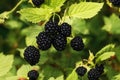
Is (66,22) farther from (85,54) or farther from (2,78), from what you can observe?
(85,54)

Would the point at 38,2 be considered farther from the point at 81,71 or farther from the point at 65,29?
the point at 81,71

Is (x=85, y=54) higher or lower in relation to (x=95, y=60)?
higher

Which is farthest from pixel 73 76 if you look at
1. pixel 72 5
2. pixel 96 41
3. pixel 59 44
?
pixel 96 41

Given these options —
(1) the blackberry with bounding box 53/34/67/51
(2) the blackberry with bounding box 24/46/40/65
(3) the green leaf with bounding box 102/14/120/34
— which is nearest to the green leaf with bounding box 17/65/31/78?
(2) the blackberry with bounding box 24/46/40/65

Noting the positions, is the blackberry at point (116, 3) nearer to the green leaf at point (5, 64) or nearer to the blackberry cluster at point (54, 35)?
the blackberry cluster at point (54, 35)

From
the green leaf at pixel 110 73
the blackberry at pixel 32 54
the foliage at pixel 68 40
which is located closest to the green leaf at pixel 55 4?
the foliage at pixel 68 40

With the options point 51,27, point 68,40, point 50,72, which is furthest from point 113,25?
point 51,27

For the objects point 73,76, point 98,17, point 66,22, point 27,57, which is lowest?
point 73,76

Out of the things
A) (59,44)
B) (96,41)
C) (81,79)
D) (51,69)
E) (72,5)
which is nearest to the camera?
(59,44)
